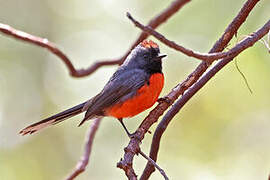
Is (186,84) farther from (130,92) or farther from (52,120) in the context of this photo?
(52,120)

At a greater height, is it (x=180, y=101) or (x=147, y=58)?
(x=147, y=58)

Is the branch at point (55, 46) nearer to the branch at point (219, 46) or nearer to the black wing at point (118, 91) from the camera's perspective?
the branch at point (219, 46)

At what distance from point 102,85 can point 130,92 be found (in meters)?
3.32

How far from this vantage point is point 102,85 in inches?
327

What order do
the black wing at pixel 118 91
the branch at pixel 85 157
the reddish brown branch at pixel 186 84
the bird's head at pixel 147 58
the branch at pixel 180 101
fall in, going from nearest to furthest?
the reddish brown branch at pixel 186 84
the branch at pixel 180 101
the branch at pixel 85 157
the black wing at pixel 118 91
the bird's head at pixel 147 58

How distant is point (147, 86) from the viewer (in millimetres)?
4867

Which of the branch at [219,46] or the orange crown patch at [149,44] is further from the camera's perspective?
the orange crown patch at [149,44]

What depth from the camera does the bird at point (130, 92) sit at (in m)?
4.85

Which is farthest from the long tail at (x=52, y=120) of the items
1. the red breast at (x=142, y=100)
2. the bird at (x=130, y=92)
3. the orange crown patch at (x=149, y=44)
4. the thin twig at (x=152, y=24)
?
the thin twig at (x=152, y=24)

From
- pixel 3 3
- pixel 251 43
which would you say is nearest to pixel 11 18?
pixel 3 3

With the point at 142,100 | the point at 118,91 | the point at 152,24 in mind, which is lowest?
the point at 152,24

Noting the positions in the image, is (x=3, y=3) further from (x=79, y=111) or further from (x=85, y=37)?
(x=79, y=111)

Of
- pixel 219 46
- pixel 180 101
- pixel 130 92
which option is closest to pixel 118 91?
pixel 130 92

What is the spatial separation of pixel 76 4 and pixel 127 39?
108cm
